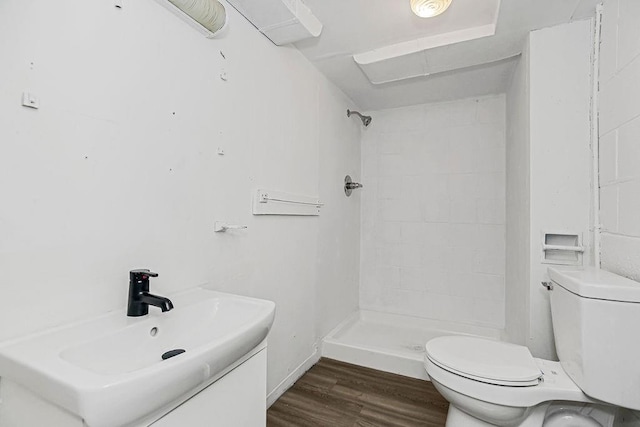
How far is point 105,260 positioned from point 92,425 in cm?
56

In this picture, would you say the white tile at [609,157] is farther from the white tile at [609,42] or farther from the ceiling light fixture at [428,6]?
the ceiling light fixture at [428,6]

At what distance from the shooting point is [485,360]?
1354mm

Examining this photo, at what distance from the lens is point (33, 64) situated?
2.67 feet

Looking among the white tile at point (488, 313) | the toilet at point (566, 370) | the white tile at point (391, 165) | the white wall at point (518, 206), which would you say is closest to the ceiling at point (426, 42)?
the white wall at point (518, 206)

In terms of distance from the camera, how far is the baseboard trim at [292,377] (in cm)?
177

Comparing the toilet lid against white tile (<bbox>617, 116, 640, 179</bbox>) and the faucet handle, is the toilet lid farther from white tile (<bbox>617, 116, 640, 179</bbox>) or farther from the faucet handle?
the faucet handle

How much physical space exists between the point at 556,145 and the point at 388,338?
183cm

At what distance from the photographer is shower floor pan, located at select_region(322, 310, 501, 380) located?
7.05ft

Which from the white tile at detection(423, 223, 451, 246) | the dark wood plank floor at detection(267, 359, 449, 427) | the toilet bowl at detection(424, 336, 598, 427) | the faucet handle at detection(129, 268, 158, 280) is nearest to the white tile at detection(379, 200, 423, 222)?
the white tile at detection(423, 223, 451, 246)

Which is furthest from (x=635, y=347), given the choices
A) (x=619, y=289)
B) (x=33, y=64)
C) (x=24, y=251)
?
(x=33, y=64)

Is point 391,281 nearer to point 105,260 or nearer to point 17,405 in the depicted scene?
point 105,260

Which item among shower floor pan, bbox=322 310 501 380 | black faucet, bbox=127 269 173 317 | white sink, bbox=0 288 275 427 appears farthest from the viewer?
shower floor pan, bbox=322 310 501 380

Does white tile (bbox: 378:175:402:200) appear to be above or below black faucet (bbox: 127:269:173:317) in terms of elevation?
above

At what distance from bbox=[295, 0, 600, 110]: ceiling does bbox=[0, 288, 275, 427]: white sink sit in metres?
1.49
